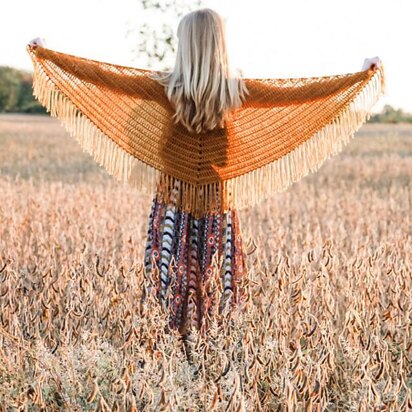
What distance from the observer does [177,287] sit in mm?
3789

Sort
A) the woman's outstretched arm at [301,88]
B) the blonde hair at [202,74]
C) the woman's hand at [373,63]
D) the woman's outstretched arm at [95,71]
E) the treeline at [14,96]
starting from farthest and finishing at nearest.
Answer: the treeline at [14,96]
the woman's hand at [373,63]
the woman's outstretched arm at [301,88]
the woman's outstretched arm at [95,71]
the blonde hair at [202,74]

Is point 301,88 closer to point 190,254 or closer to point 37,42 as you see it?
point 190,254

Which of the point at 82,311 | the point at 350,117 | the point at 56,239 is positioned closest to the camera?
the point at 82,311

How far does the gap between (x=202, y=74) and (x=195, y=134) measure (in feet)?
1.20

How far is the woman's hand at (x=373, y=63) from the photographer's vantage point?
12.9 ft

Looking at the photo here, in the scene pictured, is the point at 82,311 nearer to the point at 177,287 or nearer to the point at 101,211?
the point at 177,287

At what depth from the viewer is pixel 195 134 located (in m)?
3.75

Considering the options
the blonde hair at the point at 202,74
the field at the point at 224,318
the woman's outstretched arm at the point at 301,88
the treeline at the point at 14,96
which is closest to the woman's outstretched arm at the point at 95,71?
the blonde hair at the point at 202,74

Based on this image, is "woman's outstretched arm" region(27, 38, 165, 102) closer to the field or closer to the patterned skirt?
the patterned skirt

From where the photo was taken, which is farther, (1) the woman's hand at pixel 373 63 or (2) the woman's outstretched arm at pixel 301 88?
(1) the woman's hand at pixel 373 63

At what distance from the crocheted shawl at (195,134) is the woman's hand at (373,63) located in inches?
1.2

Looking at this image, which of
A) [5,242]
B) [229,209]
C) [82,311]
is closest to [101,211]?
[5,242]

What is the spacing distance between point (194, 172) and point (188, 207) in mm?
178

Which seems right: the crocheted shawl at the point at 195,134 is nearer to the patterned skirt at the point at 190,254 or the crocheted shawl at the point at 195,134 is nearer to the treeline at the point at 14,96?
the patterned skirt at the point at 190,254
